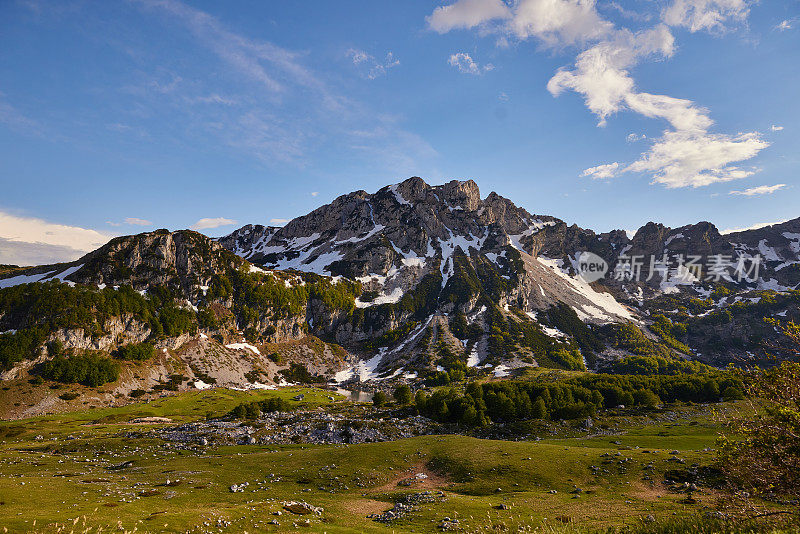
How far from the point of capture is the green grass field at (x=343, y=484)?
2910 centimetres

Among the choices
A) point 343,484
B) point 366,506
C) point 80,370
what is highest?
point 366,506

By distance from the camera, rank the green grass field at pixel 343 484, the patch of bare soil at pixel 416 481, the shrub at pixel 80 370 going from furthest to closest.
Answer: the shrub at pixel 80 370, the patch of bare soil at pixel 416 481, the green grass field at pixel 343 484

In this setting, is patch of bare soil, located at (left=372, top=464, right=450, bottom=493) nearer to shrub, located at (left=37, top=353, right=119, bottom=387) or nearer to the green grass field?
the green grass field

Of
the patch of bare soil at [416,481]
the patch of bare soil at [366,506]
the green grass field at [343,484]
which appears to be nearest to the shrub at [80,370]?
the green grass field at [343,484]

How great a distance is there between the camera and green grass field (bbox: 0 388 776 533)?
29.1 m

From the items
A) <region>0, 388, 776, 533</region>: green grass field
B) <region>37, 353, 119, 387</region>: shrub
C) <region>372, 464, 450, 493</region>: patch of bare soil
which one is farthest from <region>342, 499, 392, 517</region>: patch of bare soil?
<region>37, 353, 119, 387</region>: shrub

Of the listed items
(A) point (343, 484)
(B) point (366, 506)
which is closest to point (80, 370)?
(A) point (343, 484)

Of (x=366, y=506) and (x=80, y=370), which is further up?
(x=366, y=506)

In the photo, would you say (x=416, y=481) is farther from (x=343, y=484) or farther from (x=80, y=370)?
(x=80, y=370)

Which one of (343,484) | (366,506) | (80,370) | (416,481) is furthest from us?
(80,370)

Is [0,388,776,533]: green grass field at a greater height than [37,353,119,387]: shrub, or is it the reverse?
[0,388,776,533]: green grass field

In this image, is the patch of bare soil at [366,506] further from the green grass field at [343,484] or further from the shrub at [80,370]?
the shrub at [80,370]

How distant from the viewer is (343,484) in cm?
4828

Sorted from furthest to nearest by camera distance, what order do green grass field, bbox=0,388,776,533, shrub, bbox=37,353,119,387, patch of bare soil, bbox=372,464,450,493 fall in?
shrub, bbox=37,353,119,387
patch of bare soil, bbox=372,464,450,493
green grass field, bbox=0,388,776,533
